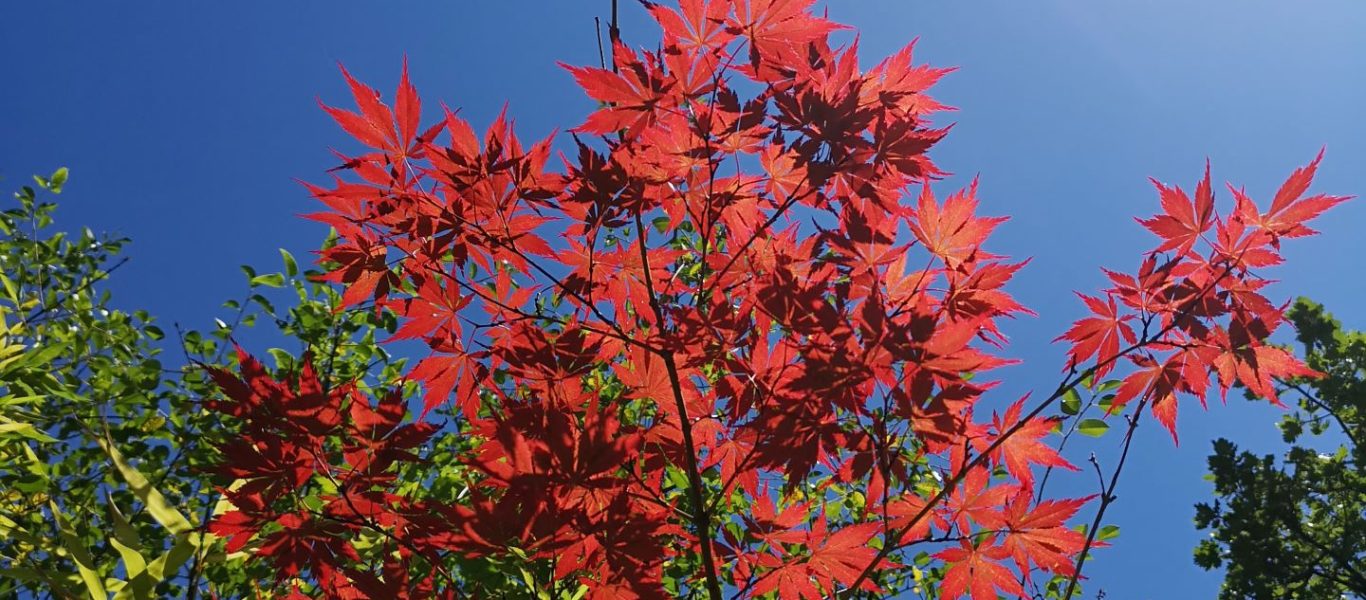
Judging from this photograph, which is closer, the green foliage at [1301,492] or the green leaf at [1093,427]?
the green leaf at [1093,427]

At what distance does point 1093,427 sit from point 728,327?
4.33 ft

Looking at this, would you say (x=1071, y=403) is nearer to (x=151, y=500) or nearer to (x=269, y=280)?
(x=151, y=500)

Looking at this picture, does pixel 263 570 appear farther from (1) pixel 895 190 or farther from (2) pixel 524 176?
(1) pixel 895 190

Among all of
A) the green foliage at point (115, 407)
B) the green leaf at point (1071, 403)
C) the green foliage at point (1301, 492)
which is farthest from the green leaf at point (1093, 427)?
the green foliage at point (1301, 492)

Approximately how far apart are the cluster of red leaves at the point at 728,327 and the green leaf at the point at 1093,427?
0.38m

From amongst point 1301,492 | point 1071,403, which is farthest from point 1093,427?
point 1301,492

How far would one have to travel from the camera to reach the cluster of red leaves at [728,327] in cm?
153

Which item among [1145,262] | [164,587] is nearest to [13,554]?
[164,587]

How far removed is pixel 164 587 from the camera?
9.97ft

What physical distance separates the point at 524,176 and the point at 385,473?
734 mm

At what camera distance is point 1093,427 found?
2.33 m

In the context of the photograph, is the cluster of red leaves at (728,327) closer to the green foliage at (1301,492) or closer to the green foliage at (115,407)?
the green foliage at (115,407)

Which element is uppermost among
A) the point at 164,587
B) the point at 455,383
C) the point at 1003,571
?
the point at 455,383

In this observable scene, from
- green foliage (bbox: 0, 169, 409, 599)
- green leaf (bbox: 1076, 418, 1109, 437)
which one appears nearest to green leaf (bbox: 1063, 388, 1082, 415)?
green leaf (bbox: 1076, 418, 1109, 437)
